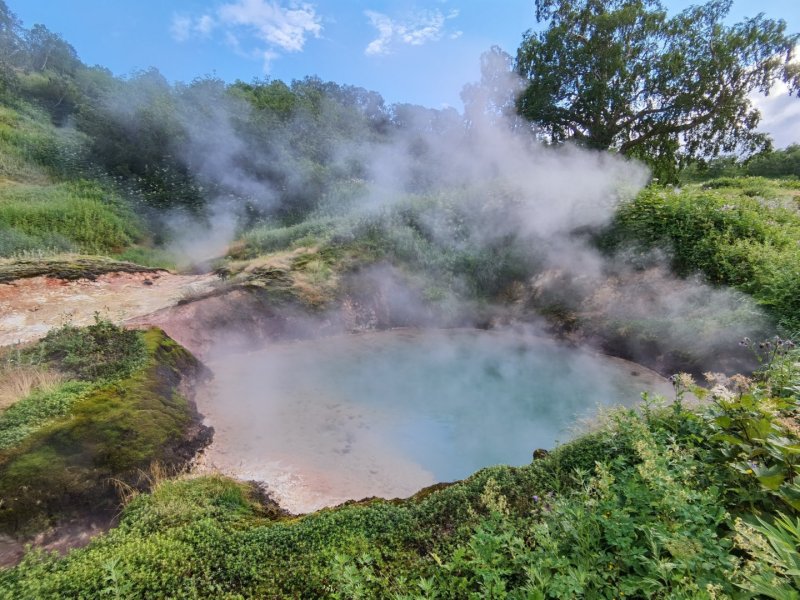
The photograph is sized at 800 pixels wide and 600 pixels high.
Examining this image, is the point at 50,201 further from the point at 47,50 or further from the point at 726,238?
the point at 47,50

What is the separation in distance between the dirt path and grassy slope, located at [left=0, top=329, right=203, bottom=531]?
6.77ft

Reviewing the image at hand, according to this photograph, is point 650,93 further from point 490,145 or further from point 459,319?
point 459,319

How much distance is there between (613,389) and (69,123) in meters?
22.6

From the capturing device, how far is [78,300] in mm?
7262

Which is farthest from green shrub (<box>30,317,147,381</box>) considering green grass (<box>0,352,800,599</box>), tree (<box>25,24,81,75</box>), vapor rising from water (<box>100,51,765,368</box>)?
tree (<box>25,24,81,75</box>)

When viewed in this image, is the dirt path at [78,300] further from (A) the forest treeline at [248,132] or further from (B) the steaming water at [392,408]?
(A) the forest treeline at [248,132]

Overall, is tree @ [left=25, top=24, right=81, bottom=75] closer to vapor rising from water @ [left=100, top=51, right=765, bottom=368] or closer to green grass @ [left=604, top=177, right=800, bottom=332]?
vapor rising from water @ [left=100, top=51, right=765, bottom=368]

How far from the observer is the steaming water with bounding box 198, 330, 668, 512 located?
4.52 metres

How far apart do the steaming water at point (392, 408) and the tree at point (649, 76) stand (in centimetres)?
960

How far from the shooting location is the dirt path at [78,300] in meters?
6.30

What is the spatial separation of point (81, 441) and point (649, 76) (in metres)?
15.9

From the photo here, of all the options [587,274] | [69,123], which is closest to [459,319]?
[587,274]

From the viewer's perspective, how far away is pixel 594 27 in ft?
39.5

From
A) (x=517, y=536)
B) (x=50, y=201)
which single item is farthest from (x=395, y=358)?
(x=50, y=201)
